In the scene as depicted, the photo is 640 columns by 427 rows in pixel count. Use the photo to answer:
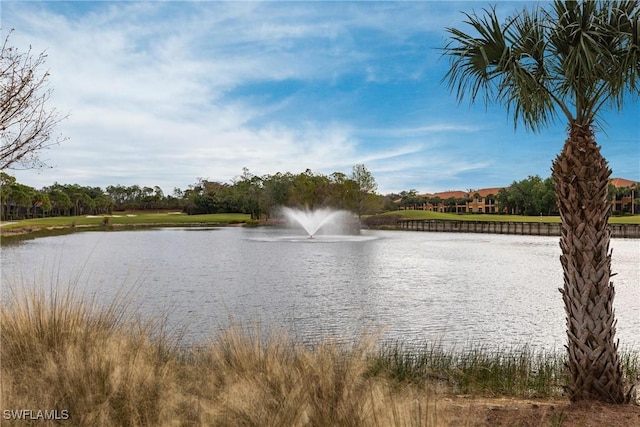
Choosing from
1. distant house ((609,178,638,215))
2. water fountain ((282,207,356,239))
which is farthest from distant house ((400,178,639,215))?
water fountain ((282,207,356,239))

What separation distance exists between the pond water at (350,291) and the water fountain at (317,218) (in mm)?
40752

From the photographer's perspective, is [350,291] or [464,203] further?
[464,203]

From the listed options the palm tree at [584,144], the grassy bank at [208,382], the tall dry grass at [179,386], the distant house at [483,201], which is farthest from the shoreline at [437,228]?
the distant house at [483,201]

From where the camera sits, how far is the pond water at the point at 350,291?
12.6 metres

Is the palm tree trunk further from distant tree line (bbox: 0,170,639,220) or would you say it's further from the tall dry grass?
distant tree line (bbox: 0,170,639,220)

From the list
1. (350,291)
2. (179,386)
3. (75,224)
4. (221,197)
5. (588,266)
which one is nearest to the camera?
(179,386)

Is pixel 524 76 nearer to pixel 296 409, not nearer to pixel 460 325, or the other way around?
pixel 296 409

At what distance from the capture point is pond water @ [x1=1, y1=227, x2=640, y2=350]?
41.2ft

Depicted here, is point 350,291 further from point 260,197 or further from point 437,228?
point 260,197

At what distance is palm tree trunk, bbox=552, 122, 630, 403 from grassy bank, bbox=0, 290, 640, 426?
45.9 inches

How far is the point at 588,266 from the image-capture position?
5633 millimetres

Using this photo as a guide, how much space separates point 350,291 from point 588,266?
14.1 meters

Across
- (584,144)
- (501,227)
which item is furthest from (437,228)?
(584,144)

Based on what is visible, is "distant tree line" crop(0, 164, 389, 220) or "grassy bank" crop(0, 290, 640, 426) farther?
"distant tree line" crop(0, 164, 389, 220)
